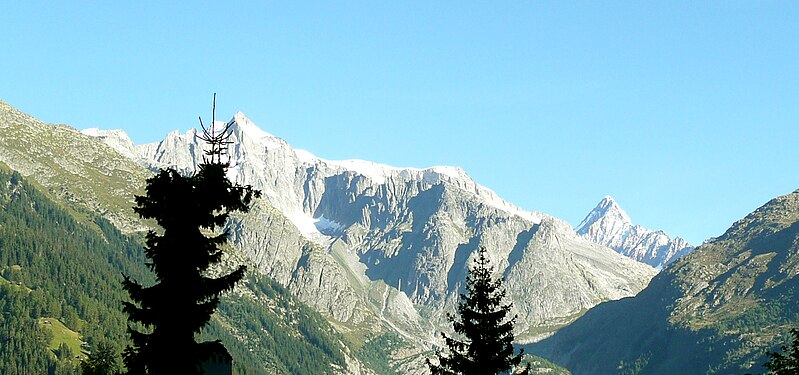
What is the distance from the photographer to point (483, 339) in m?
48.6

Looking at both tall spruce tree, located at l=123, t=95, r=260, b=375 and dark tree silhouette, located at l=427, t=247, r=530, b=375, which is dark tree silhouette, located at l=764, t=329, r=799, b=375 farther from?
tall spruce tree, located at l=123, t=95, r=260, b=375

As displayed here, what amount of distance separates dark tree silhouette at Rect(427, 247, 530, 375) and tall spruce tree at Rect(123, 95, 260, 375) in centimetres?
1741

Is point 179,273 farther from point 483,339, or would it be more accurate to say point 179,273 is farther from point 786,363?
point 786,363

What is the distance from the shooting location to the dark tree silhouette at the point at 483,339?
157ft

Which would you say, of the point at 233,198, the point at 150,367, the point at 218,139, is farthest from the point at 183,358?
the point at 218,139

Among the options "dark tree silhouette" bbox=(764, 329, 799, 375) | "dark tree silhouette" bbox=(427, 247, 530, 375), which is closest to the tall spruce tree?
"dark tree silhouette" bbox=(427, 247, 530, 375)

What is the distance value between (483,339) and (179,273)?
66.7ft

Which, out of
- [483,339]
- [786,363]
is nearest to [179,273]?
[483,339]

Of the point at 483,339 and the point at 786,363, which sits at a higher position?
the point at 786,363

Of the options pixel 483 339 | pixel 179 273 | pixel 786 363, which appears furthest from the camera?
pixel 786 363

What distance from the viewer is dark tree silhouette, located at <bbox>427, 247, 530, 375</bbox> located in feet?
157

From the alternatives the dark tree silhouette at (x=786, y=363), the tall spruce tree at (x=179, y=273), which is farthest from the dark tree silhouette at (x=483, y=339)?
the tall spruce tree at (x=179, y=273)

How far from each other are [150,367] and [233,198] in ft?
20.0

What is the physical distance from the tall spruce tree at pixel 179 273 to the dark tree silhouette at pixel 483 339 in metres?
17.4
